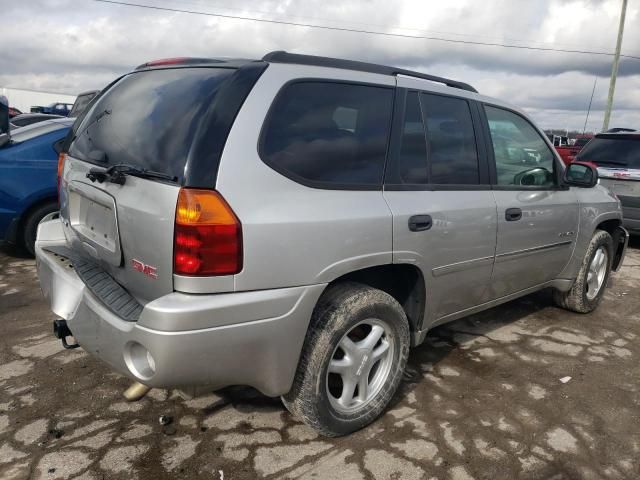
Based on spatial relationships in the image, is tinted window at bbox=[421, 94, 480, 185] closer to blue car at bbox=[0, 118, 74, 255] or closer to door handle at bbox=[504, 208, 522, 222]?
door handle at bbox=[504, 208, 522, 222]

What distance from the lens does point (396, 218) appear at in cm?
256

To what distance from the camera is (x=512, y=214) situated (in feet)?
10.9

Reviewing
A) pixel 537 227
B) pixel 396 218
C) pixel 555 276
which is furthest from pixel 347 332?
pixel 555 276

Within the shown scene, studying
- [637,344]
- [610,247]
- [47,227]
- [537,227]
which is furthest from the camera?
[610,247]

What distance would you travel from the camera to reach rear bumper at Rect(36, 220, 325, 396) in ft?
6.54

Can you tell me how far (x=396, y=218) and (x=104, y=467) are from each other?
1771 millimetres

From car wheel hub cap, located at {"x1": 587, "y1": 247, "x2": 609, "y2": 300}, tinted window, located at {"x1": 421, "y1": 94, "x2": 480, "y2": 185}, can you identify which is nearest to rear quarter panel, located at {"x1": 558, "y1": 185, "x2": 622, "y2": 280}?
car wheel hub cap, located at {"x1": 587, "y1": 247, "x2": 609, "y2": 300}

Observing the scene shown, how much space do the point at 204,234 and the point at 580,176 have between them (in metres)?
3.09

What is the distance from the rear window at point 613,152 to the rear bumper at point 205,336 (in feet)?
21.2

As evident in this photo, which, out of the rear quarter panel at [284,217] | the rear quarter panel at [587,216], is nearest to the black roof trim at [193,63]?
the rear quarter panel at [284,217]

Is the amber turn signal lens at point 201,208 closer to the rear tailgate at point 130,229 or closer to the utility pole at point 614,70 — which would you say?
the rear tailgate at point 130,229

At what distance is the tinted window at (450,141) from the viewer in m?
2.91

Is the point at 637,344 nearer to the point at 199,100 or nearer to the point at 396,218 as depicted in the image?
the point at 396,218

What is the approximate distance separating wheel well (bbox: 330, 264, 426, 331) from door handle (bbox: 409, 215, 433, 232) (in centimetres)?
21
